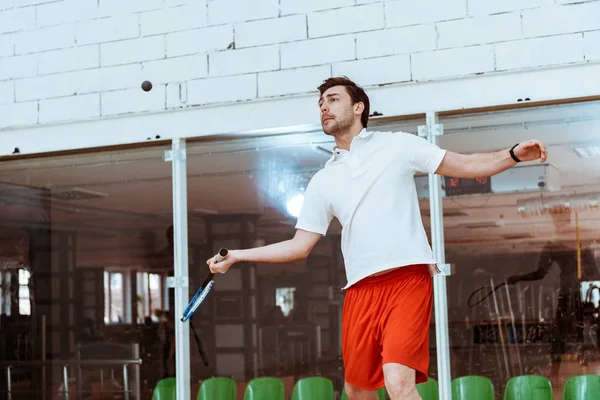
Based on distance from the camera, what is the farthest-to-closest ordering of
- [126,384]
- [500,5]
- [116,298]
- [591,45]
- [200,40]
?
[116,298] < [126,384] < [200,40] < [500,5] < [591,45]

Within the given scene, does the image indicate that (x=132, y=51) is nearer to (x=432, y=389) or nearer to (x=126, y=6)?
(x=126, y=6)

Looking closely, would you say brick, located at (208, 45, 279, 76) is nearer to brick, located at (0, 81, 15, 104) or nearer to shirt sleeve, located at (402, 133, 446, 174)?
brick, located at (0, 81, 15, 104)

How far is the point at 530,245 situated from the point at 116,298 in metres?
6.01

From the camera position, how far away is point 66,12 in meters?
4.95

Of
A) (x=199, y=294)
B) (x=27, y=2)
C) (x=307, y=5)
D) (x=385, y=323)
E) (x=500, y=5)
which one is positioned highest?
(x=27, y=2)

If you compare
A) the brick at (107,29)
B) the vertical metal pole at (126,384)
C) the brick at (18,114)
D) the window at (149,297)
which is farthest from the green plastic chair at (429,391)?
the window at (149,297)

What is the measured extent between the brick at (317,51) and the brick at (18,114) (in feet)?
4.88

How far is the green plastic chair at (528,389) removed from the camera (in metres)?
4.28

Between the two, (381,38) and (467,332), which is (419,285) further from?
(467,332)

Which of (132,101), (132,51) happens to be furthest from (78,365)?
(132,51)

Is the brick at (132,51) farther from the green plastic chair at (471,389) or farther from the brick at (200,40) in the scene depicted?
the green plastic chair at (471,389)

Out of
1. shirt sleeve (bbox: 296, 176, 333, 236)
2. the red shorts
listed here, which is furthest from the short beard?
the red shorts

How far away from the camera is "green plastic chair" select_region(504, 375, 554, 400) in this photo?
4277 millimetres

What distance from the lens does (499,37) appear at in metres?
4.02
